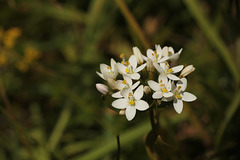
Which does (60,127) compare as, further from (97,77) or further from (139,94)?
(139,94)

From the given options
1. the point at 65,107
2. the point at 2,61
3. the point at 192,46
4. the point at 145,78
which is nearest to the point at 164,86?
the point at 145,78

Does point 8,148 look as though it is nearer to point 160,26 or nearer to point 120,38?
point 120,38

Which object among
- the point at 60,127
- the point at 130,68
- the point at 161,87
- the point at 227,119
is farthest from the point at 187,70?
the point at 60,127

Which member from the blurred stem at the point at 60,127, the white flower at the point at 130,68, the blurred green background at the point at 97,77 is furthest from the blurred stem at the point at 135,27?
the blurred stem at the point at 60,127

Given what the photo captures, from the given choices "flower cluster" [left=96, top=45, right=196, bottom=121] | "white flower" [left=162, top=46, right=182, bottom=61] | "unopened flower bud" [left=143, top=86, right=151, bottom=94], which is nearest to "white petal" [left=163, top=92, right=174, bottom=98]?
"flower cluster" [left=96, top=45, right=196, bottom=121]

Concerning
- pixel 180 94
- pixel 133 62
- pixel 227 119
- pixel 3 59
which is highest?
pixel 3 59

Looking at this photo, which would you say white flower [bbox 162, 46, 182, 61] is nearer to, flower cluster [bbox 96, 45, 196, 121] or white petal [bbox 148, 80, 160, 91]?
flower cluster [bbox 96, 45, 196, 121]

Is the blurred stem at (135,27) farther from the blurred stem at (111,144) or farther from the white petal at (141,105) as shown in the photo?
the white petal at (141,105)
